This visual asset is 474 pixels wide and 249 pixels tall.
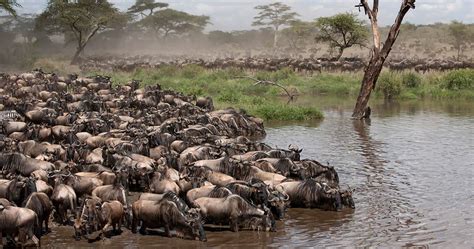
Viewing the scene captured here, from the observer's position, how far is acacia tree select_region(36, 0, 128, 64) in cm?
4925

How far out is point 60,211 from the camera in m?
9.78

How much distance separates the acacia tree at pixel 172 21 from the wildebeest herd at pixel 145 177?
60.7 m

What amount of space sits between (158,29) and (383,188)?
74041mm

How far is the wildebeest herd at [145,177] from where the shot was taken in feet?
30.3

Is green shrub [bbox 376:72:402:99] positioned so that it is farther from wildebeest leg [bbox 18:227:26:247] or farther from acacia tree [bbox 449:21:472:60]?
acacia tree [bbox 449:21:472:60]

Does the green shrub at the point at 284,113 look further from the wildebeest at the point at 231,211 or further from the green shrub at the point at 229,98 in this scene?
the wildebeest at the point at 231,211

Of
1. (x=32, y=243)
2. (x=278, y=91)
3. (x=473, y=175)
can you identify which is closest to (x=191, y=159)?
(x=32, y=243)

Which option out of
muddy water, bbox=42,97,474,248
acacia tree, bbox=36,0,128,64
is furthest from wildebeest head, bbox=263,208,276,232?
acacia tree, bbox=36,0,128,64

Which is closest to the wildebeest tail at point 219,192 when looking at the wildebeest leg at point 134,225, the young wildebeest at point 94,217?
the wildebeest leg at point 134,225

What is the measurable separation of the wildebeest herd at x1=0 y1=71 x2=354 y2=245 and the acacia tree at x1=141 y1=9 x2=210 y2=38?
60.7 meters

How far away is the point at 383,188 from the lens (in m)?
12.6

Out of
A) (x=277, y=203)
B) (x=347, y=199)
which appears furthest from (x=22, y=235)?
(x=347, y=199)

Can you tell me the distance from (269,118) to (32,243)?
1431 cm

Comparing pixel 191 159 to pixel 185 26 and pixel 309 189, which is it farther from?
pixel 185 26
